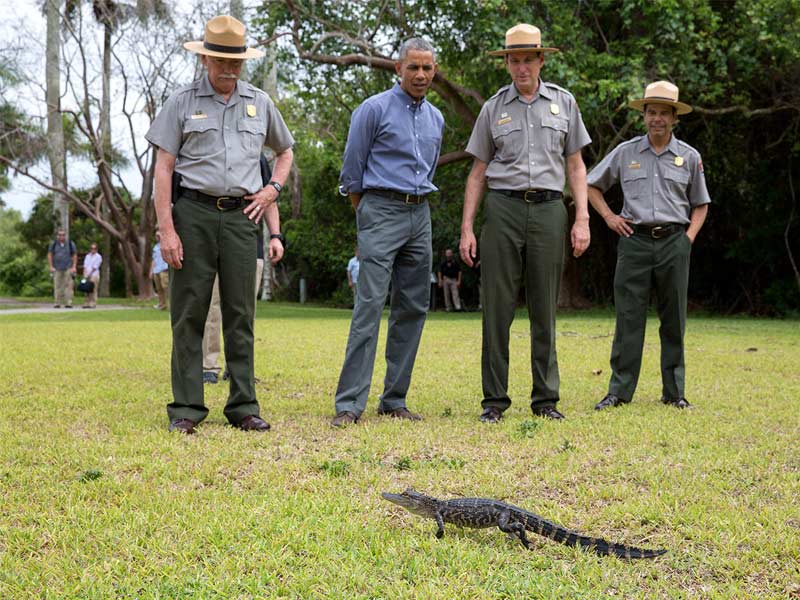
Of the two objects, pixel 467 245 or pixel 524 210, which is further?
pixel 467 245

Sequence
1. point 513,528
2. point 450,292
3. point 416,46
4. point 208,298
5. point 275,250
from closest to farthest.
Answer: point 513,528 < point 208,298 < point 416,46 < point 275,250 < point 450,292

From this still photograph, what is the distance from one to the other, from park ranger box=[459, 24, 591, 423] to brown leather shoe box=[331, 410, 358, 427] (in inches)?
36.0

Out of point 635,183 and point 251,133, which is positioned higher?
point 251,133

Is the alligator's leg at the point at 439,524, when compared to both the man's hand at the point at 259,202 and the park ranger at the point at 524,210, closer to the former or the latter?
the park ranger at the point at 524,210

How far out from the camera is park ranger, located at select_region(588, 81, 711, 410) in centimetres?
666

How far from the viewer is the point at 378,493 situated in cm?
397

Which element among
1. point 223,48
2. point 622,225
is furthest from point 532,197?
point 223,48

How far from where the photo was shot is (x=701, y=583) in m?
2.97

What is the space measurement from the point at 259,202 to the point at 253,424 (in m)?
1.45

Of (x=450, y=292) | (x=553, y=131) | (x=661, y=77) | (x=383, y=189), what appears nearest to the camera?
(x=383, y=189)

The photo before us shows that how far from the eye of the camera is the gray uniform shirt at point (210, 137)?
17.5 ft

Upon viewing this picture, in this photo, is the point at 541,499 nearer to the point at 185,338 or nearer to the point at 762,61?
the point at 185,338

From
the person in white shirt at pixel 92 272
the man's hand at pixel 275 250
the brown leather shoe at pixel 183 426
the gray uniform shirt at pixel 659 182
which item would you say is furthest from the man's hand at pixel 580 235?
the person in white shirt at pixel 92 272

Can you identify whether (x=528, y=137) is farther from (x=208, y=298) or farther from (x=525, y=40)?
(x=208, y=298)
